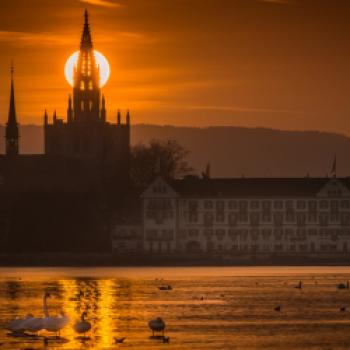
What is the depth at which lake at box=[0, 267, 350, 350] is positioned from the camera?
86.1 m

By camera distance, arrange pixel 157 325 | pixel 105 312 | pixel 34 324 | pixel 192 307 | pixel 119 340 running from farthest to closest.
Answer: pixel 192 307
pixel 105 312
pixel 157 325
pixel 34 324
pixel 119 340

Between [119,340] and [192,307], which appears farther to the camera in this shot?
[192,307]

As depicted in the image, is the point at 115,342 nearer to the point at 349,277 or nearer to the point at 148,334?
the point at 148,334

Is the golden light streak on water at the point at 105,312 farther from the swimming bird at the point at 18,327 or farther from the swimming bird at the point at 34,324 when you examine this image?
the swimming bird at the point at 18,327

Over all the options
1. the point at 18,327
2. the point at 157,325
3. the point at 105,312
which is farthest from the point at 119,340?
the point at 105,312

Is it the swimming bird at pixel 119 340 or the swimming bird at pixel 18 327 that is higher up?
the swimming bird at pixel 18 327

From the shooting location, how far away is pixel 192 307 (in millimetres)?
110125

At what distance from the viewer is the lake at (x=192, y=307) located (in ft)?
283

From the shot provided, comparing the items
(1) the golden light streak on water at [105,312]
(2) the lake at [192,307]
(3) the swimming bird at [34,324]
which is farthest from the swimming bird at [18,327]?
(1) the golden light streak on water at [105,312]

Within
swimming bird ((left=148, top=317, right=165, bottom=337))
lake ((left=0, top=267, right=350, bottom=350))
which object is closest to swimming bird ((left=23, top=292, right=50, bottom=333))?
lake ((left=0, top=267, right=350, bottom=350))

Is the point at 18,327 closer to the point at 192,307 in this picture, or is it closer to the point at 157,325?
the point at 157,325

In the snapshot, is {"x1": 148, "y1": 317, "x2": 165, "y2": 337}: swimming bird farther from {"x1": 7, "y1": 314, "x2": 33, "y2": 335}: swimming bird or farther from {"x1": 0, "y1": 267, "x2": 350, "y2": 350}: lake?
{"x1": 7, "y1": 314, "x2": 33, "y2": 335}: swimming bird

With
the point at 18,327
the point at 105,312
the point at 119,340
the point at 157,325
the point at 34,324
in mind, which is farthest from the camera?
the point at 105,312

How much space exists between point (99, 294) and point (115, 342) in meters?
43.7
